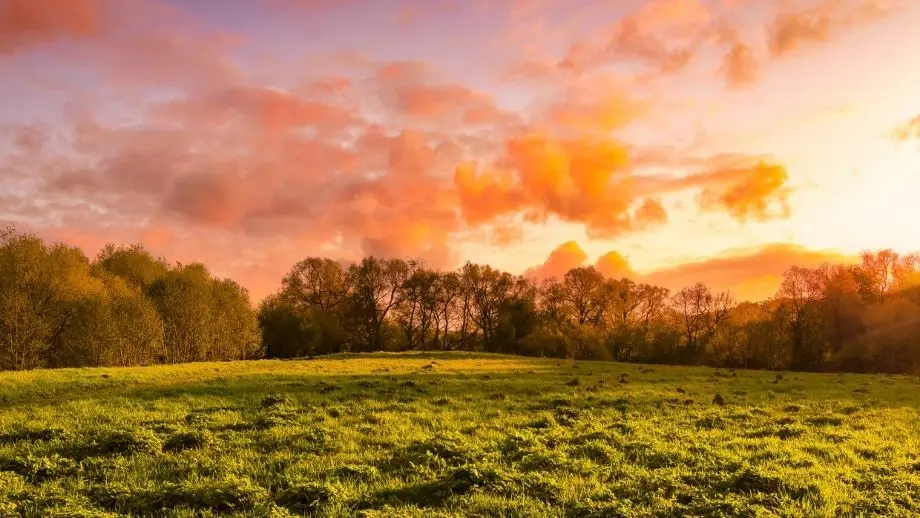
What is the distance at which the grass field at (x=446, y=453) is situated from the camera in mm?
10953

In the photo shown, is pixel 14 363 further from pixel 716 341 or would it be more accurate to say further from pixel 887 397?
pixel 716 341

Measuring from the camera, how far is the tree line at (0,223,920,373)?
5762 centimetres

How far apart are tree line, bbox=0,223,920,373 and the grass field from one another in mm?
33672

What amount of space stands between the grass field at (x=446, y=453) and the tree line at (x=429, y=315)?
110ft

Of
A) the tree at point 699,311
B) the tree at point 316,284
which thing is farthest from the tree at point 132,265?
the tree at point 699,311

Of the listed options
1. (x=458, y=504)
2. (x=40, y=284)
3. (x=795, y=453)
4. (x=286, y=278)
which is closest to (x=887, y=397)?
(x=795, y=453)

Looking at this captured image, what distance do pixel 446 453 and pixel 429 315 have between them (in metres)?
92.5

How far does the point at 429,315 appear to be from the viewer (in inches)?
4213

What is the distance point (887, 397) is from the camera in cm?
3198

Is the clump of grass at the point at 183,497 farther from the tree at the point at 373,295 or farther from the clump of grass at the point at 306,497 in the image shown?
the tree at the point at 373,295

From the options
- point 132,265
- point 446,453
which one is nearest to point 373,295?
point 132,265

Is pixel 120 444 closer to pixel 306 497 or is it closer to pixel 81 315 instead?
pixel 306 497

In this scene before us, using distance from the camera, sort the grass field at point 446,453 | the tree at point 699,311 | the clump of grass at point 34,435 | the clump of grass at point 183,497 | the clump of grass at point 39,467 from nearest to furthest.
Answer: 1. the clump of grass at point 183,497
2. the grass field at point 446,453
3. the clump of grass at point 39,467
4. the clump of grass at point 34,435
5. the tree at point 699,311

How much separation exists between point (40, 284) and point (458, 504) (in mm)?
65298
